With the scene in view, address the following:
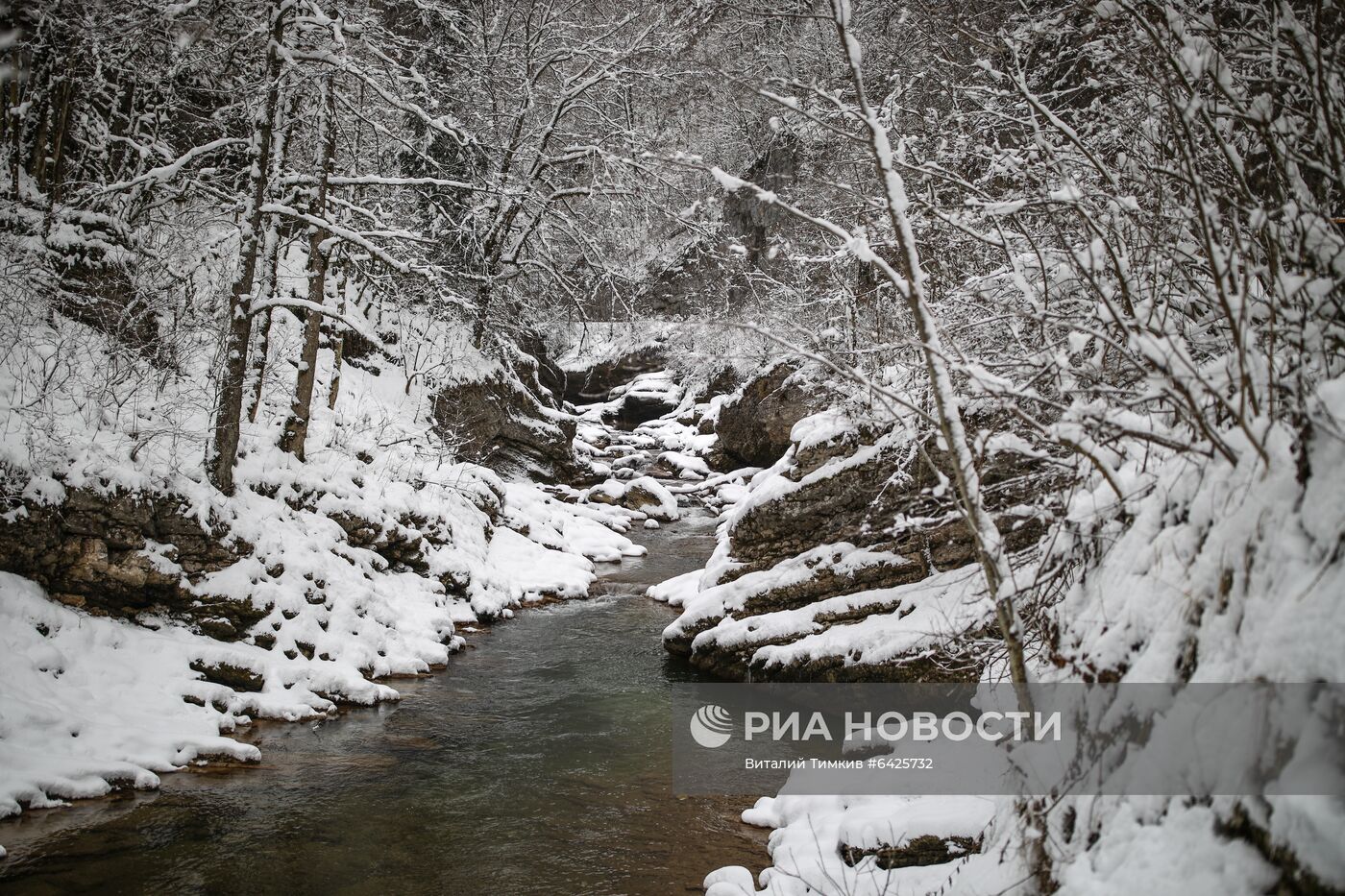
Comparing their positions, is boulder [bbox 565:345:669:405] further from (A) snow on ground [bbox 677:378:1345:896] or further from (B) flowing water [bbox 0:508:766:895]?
(A) snow on ground [bbox 677:378:1345:896]

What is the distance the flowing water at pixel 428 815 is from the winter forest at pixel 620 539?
0.04 metres

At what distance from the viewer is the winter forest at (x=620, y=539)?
202 cm

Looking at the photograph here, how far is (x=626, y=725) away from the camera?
21.9 feet

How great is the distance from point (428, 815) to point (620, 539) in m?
9.29

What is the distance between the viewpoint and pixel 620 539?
1427cm

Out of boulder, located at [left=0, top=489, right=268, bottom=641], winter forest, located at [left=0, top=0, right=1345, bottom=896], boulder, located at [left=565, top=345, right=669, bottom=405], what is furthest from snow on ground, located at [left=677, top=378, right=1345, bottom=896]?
boulder, located at [left=565, top=345, right=669, bottom=405]

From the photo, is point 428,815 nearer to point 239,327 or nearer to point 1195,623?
point 1195,623

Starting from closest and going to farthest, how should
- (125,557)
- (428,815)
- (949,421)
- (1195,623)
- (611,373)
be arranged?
(1195,623) → (949,421) → (428,815) → (125,557) → (611,373)

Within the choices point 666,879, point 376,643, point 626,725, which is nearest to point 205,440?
point 376,643

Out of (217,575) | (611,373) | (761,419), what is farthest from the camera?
(611,373)

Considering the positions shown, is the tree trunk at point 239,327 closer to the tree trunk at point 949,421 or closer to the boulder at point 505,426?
the boulder at point 505,426

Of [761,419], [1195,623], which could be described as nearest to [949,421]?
[1195,623]

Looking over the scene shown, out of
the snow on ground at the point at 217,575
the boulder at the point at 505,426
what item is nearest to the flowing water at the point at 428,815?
the snow on ground at the point at 217,575

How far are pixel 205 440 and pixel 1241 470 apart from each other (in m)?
8.87
